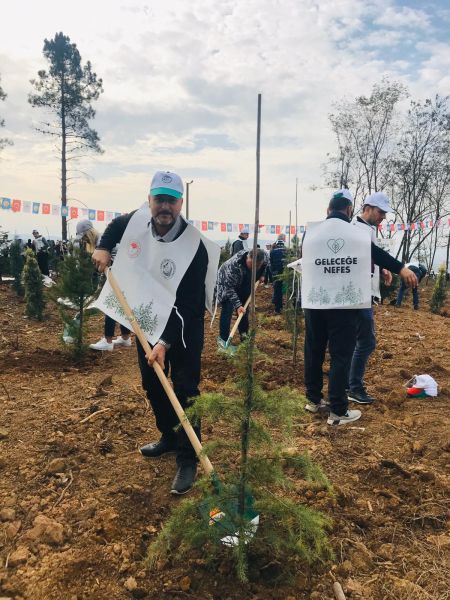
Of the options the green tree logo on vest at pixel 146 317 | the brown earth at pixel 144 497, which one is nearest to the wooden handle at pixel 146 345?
the green tree logo on vest at pixel 146 317

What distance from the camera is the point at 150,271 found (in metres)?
2.96

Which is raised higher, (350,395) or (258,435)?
(258,435)

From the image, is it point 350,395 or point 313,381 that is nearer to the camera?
point 313,381

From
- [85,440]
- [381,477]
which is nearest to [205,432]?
[85,440]

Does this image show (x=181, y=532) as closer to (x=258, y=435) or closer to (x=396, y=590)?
(x=258, y=435)

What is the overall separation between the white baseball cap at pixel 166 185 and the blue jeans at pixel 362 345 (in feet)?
7.06

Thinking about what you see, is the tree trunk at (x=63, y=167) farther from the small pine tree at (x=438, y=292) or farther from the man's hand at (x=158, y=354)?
the man's hand at (x=158, y=354)

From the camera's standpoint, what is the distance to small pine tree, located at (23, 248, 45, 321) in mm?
8531

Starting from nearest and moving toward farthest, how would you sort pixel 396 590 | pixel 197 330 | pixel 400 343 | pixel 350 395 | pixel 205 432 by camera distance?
pixel 396 590
pixel 197 330
pixel 205 432
pixel 350 395
pixel 400 343

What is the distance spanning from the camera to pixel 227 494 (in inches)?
76.1

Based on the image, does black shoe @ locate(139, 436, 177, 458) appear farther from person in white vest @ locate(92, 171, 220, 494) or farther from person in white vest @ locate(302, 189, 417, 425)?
person in white vest @ locate(302, 189, 417, 425)

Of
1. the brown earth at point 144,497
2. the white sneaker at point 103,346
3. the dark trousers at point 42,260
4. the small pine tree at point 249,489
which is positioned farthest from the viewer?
the dark trousers at point 42,260

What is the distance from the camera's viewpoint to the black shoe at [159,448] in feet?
10.2

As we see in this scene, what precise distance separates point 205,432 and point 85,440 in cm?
91
